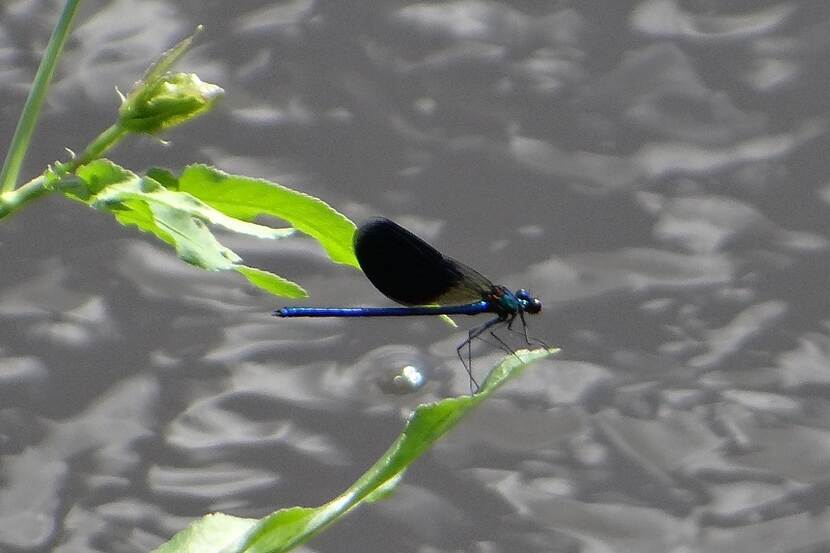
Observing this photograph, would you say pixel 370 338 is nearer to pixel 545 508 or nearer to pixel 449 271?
pixel 545 508

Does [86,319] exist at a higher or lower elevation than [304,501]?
higher

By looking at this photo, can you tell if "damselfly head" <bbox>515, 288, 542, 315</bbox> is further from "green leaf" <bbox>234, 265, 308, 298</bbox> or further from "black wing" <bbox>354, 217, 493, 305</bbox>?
"green leaf" <bbox>234, 265, 308, 298</bbox>

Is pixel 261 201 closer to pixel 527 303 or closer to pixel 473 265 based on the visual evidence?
pixel 527 303

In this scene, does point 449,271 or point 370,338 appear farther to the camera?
point 370,338

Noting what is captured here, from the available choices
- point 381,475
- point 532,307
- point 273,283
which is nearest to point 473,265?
point 532,307

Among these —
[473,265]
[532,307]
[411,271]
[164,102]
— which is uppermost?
[473,265]

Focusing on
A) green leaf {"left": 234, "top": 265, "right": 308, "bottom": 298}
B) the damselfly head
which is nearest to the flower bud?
green leaf {"left": 234, "top": 265, "right": 308, "bottom": 298}

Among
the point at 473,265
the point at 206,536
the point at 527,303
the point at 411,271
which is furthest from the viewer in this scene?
the point at 473,265

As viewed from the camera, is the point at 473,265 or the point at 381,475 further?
the point at 473,265

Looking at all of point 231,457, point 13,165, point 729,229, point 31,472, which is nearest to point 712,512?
point 729,229
